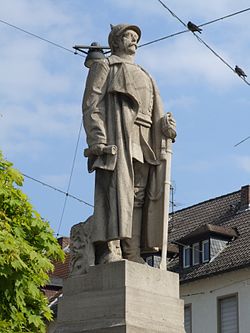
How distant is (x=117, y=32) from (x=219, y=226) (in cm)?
2772

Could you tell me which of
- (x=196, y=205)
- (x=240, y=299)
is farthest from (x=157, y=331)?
(x=196, y=205)

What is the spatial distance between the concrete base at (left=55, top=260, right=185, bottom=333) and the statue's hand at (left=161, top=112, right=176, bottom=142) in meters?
1.75

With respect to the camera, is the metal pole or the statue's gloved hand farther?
the metal pole

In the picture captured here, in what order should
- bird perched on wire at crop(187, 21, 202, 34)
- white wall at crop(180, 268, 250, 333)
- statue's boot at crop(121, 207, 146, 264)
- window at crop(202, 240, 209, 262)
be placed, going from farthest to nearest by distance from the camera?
window at crop(202, 240, 209, 262) < white wall at crop(180, 268, 250, 333) < bird perched on wire at crop(187, 21, 202, 34) < statue's boot at crop(121, 207, 146, 264)

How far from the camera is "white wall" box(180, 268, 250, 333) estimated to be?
37.0m

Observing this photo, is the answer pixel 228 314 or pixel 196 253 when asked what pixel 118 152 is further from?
pixel 196 253

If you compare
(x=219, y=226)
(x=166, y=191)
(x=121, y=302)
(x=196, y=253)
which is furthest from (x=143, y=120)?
(x=219, y=226)

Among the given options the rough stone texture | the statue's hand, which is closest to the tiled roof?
the statue's hand

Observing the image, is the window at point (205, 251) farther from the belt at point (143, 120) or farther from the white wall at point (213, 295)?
the belt at point (143, 120)

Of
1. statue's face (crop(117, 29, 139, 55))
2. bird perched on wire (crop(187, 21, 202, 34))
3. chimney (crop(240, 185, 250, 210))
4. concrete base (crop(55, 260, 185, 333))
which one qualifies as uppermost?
chimney (crop(240, 185, 250, 210))

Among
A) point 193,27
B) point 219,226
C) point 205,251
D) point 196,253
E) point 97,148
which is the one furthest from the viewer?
point 219,226

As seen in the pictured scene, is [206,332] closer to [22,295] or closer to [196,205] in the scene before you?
[196,205]

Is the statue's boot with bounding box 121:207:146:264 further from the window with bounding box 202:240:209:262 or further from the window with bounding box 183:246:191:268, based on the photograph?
the window with bounding box 183:246:191:268

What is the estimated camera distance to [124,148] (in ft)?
43.0
